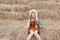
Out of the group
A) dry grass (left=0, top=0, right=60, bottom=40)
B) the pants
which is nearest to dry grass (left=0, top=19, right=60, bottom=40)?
dry grass (left=0, top=0, right=60, bottom=40)

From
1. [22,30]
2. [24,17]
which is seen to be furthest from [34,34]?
[24,17]

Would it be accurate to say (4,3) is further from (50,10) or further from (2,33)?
(2,33)

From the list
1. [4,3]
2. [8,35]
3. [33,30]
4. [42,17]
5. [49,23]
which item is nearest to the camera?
[33,30]

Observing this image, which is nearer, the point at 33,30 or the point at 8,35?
the point at 33,30

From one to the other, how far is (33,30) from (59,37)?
890mm

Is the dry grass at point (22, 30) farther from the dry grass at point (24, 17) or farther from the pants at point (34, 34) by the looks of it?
the pants at point (34, 34)

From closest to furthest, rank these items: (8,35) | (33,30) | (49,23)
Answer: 1. (33,30)
2. (8,35)
3. (49,23)

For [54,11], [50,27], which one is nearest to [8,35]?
[50,27]

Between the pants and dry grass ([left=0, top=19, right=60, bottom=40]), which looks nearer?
the pants

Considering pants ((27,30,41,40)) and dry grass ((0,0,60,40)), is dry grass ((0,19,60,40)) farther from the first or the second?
pants ((27,30,41,40))

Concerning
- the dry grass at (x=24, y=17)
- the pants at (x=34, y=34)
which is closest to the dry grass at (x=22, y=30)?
the dry grass at (x=24, y=17)

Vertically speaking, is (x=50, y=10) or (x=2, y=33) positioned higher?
(x=50, y=10)

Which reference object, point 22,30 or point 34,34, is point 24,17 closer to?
point 22,30

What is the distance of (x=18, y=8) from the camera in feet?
26.3
